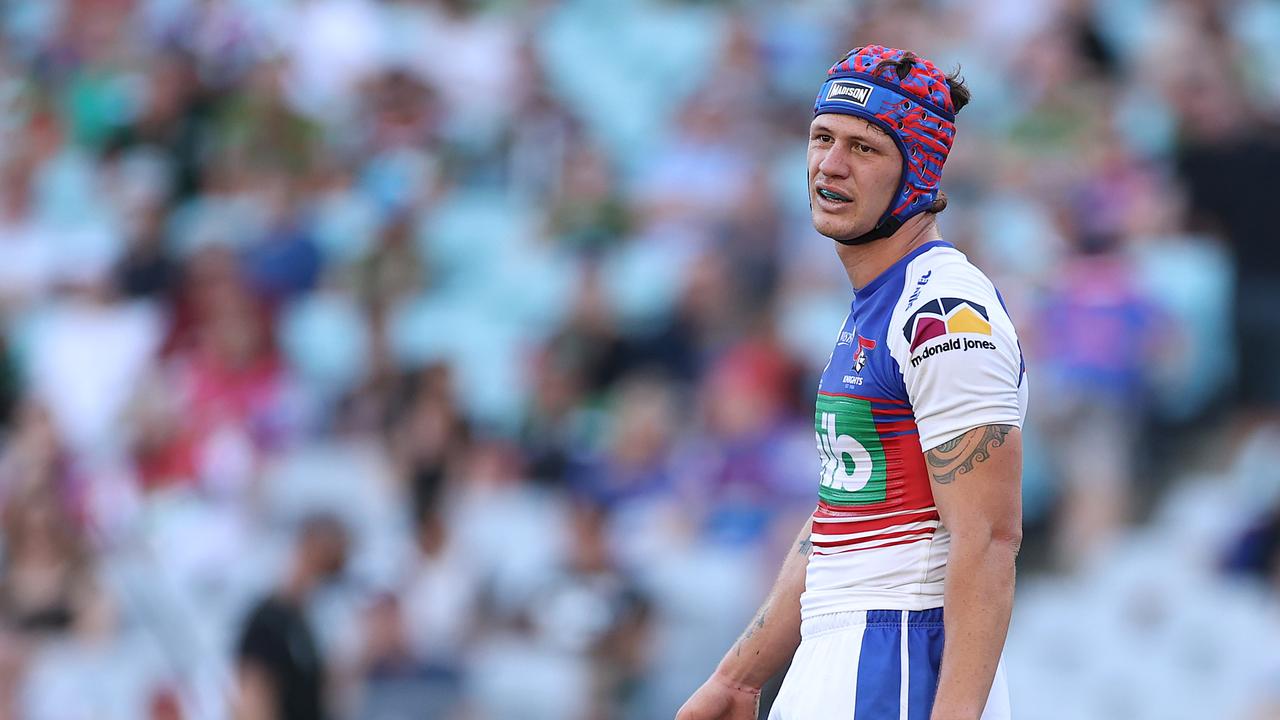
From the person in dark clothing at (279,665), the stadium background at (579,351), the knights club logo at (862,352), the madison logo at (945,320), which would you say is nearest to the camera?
the madison logo at (945,320)

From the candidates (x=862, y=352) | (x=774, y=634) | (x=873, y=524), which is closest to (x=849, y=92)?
(x=862, y=352)

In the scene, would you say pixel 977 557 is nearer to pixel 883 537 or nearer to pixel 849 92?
pixel 883 537

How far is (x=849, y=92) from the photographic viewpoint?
12.9ft

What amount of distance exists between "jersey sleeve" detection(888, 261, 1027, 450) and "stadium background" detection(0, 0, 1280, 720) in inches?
201

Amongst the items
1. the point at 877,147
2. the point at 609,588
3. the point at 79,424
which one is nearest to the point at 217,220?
the point at 79,424

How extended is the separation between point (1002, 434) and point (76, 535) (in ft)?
27.6

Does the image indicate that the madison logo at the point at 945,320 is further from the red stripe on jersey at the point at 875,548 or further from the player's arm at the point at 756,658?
the player's arm at the point at 756,658

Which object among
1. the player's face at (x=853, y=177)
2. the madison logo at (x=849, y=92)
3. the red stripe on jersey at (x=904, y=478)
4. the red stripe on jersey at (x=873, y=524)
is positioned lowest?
the red stripe on jersey at (x=873, y=524)

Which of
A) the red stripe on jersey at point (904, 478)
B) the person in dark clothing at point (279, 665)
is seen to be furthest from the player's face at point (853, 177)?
the person in dark clothing at point (279, 665)

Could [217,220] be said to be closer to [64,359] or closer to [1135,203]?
[64,359]

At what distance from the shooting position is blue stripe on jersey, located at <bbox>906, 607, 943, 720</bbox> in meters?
3.72

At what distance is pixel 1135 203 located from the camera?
9.64 m

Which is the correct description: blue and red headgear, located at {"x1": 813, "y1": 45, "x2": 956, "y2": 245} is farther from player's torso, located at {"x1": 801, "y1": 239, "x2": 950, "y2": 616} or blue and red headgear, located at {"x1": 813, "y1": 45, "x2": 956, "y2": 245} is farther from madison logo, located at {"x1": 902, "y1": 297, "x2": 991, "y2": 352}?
madison logo, located at {"x1": 902, "y1": 297, "x2": 991, "y2": 352}

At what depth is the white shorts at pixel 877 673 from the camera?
374 cm
